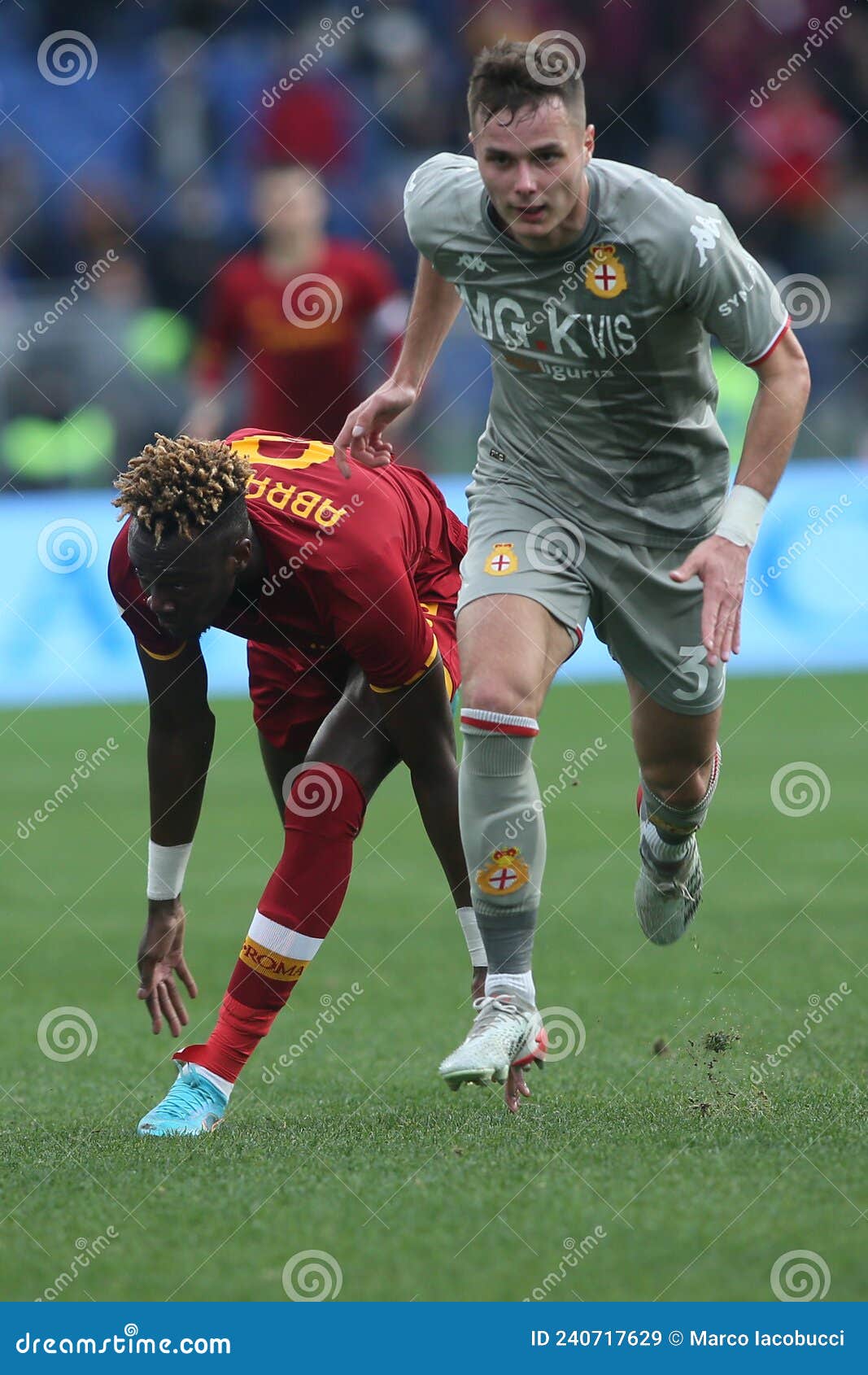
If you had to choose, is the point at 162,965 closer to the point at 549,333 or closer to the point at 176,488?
the point at 176,488

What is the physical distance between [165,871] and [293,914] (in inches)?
18.2

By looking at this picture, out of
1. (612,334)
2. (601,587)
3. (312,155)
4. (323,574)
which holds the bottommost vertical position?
(312,155)

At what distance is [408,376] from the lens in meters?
4.66

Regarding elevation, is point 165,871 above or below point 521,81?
below

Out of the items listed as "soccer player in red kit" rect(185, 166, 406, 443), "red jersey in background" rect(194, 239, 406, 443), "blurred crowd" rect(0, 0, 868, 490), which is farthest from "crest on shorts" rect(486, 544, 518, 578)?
"blurred crowd" rect(0, 0, 868, 490)

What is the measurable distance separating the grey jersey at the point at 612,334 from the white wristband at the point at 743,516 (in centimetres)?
A: 34

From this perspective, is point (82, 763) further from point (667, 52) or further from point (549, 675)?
point (667, 52)

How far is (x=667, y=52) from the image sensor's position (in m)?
16.1

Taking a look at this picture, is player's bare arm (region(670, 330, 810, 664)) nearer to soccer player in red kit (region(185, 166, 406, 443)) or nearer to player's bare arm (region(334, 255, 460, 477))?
player's bare arm (region(334, 255, 460, 477))

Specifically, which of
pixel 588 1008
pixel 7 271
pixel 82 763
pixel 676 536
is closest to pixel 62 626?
pixel 82 763

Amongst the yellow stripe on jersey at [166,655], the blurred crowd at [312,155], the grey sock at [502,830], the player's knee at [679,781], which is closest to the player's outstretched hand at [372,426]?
the yellow stripe on jersey at [166,655]

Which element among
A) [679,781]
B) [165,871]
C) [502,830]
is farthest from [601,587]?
[165,871]

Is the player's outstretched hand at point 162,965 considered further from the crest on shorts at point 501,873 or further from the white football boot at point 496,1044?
the crest on shorts at point 501,873

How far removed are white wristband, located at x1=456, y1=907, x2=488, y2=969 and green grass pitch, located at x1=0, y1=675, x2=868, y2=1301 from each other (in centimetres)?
35
